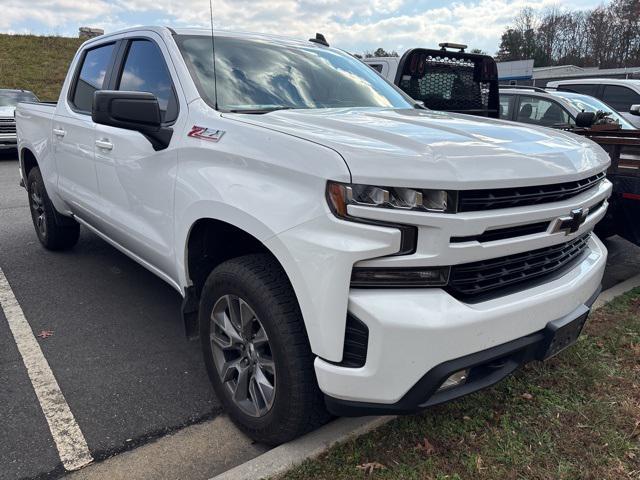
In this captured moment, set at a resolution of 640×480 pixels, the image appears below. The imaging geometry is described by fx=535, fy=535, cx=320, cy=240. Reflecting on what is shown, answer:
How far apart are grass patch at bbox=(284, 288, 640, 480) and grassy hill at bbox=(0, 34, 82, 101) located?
1083 inches

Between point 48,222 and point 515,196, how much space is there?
452 centimetres

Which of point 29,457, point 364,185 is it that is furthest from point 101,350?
point 364,185

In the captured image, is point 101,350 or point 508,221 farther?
point 101,350

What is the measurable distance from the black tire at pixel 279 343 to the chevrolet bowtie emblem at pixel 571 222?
115 cm

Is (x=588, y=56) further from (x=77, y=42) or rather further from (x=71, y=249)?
(x=71, y=249)

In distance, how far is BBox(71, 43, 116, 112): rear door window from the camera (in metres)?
3.93

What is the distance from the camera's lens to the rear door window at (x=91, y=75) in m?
3.93

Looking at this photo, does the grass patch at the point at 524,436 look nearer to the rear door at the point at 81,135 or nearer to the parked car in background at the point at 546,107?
the rear door at the point at 81,135

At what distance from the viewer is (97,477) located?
7.64 ft

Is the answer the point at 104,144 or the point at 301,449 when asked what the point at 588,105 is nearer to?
the point at 104,144

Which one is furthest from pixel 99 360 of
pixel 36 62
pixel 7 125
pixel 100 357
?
pixel 36 62

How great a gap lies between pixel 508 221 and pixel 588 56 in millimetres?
72470

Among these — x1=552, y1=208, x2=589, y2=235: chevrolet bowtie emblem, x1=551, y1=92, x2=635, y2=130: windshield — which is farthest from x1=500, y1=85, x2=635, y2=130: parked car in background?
x1=552, y1=208, x2=589, y2=235: chevrolet bowtie emblem

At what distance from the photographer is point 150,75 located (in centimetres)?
325
